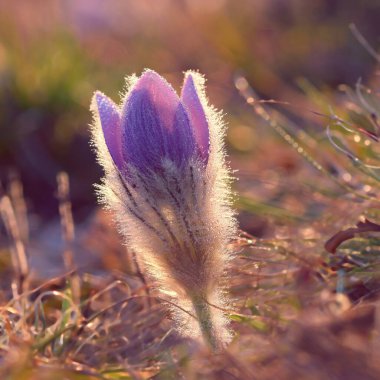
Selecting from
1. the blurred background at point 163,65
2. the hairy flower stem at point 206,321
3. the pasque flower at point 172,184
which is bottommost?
the hairy flower stem at point 206,321

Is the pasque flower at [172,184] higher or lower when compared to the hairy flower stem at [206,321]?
higher

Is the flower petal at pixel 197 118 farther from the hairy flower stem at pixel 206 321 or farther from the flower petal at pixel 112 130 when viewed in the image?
the hairy flower stem at pixel 206 321

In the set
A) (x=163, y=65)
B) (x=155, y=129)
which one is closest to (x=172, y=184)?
(x=155, y=129)

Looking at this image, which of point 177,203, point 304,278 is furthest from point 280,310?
point 177,203

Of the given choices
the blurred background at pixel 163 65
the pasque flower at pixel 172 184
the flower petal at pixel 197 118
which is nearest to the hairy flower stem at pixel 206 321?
the pasque flower at pixel 172 184

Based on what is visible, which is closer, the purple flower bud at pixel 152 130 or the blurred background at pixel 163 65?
the purple flower bud at pixel 152 130

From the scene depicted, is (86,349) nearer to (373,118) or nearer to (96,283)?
(96,283)

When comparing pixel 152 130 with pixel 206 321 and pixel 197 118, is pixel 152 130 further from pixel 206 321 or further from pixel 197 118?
pixel 206 321
